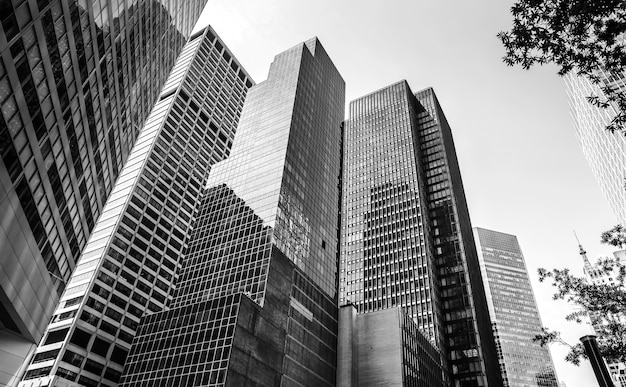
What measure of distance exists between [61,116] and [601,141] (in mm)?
112684

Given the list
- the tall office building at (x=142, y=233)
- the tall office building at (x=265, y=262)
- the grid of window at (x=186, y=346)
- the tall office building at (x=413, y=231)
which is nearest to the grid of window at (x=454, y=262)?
the tall office building at (x=413, y=231)

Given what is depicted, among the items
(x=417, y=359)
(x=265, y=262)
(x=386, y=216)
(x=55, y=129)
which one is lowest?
(x=55, y=129)

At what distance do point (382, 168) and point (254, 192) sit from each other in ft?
239

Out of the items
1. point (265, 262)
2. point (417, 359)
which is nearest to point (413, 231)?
point (417, 359)

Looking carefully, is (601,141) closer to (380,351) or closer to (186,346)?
(380,351)

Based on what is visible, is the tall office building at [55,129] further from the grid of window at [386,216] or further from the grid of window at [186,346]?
the grid of window at [386,216]

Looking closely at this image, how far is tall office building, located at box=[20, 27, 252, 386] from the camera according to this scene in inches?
3137

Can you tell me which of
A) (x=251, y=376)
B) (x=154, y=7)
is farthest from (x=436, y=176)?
(x=154, y=7)

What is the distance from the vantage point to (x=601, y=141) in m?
102

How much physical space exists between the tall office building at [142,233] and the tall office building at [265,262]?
1763 centimetres

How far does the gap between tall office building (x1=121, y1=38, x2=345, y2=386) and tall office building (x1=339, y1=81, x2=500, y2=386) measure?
1200 inches

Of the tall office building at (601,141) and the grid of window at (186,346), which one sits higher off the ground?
the tall office building at (601,141)

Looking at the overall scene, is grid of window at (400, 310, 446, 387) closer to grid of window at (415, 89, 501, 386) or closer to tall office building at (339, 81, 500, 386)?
tall office building at (339, 81, 500, 386)

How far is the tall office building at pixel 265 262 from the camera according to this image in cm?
5884
